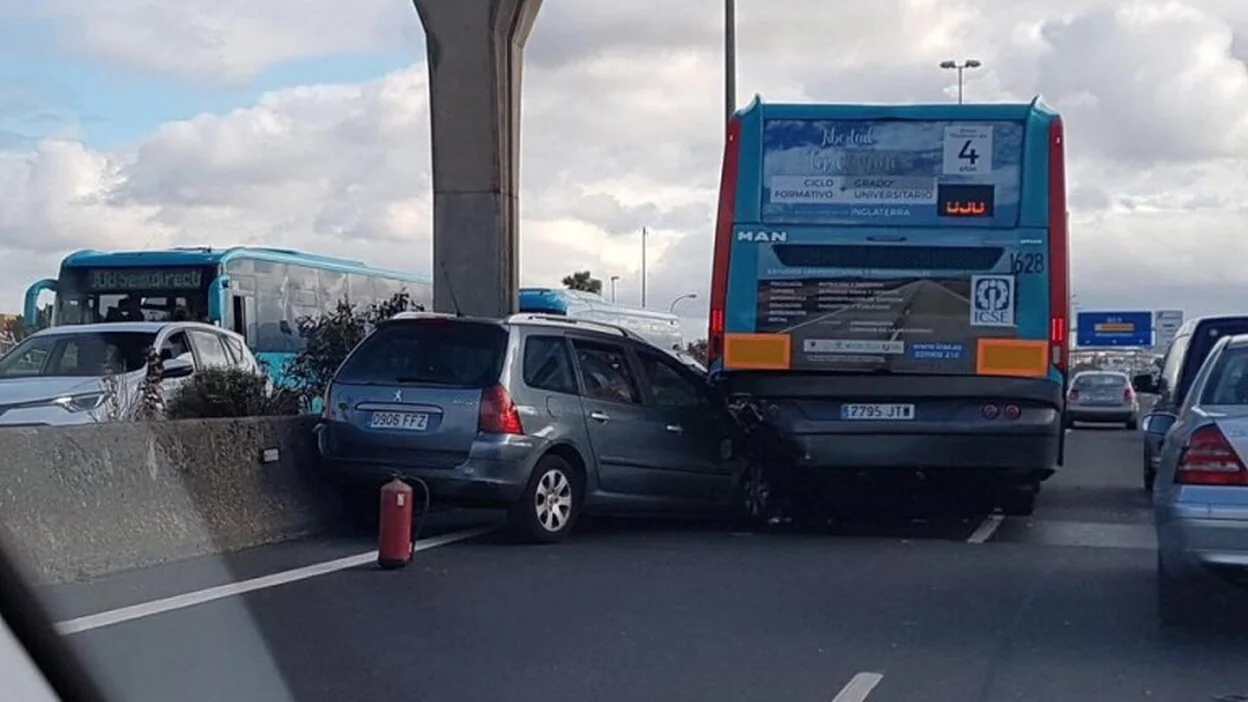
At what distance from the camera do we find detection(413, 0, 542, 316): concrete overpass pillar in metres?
21.6

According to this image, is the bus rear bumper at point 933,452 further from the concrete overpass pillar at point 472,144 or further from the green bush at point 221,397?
the concrete overpass pillar at point 472,144

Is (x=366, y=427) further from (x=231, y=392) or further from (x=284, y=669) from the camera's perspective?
(x=284, y=669)

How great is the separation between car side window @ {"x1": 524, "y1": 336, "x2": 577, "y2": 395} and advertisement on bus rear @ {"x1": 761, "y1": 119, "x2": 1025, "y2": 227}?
196 cm

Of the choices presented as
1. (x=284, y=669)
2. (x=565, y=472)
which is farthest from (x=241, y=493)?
(x=284, y=669)

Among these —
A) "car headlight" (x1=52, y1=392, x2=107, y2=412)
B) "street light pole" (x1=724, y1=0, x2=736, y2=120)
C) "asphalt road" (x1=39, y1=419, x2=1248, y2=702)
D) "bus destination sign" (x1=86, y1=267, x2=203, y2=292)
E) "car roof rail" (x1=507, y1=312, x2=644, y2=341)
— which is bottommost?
"asphalt road" (x1=39, y1=419, x2=1248, y2=702)

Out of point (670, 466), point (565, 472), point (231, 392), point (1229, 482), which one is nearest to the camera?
point (1229, 482)

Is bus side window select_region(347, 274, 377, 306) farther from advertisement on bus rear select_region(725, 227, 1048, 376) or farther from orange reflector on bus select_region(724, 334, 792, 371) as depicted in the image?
advertisement on bus rear select_region(725, 227, 1048, 376)

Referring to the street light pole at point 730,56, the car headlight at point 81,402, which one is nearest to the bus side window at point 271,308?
the street light pole at point 730,56

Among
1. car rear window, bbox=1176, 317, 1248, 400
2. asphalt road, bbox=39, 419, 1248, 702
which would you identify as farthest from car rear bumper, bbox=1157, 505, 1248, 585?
car rear window, bbox=1176, 317, 1248, 400

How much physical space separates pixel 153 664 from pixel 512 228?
15.1 m

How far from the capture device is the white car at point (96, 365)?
14812 mm

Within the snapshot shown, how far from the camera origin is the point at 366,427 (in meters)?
12.1

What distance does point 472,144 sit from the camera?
2161 centimetres

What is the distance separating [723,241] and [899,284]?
4.53 feet
